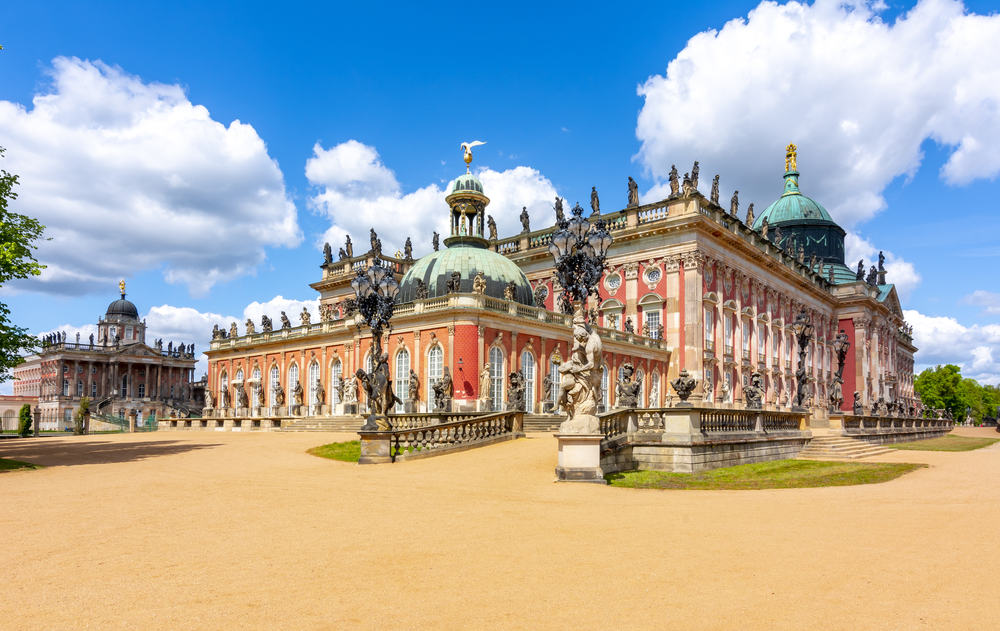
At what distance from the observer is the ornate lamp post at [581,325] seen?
15197 millimetres

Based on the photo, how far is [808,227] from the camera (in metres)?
73.9

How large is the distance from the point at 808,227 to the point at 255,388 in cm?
5771

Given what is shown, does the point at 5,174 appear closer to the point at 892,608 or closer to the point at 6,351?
the point at 6,351

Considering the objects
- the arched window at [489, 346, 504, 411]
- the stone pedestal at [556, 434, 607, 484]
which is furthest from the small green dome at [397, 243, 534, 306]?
the stone pedestal at [556, 434, 607, 484]

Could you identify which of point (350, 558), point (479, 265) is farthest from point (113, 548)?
point (479, 265)

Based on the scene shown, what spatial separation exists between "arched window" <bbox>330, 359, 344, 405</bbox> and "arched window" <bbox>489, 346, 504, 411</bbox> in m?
12.5

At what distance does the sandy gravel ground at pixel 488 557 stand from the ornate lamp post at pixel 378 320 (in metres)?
6.49

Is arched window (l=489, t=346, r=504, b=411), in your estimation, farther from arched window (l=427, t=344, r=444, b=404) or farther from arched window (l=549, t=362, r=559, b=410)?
arched window (l=549, t=362, r=559, b=410)

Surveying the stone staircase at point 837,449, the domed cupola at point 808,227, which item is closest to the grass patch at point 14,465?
the stone staircase at point 837,449

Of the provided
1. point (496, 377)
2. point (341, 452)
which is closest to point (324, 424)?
point (496, 377)

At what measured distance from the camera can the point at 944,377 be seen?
10725 centimetres

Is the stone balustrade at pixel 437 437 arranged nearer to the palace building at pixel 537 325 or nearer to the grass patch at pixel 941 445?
the palace building at pixel 537 325

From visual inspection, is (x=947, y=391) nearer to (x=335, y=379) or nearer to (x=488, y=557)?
(x=335, y=379)

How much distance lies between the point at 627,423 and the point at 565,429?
12.3 ft
